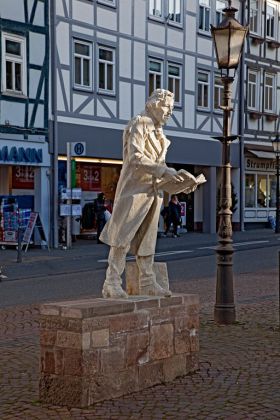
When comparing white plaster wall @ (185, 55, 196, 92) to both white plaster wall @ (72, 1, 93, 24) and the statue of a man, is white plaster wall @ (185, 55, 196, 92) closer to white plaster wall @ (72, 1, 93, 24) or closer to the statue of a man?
white plaster wall @ (72, 1, 93, 24)

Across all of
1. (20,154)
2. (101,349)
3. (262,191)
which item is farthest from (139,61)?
(101,349)

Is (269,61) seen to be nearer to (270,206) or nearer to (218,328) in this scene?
(270,206)

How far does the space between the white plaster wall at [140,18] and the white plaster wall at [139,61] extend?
1.21 feet

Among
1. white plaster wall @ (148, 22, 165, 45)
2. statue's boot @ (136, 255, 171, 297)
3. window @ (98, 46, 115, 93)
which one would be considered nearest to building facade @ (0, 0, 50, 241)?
window @ (98, 46, 115, 93)

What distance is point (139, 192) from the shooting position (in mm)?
6898

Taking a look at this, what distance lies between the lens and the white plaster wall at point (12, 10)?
2189 centimetres

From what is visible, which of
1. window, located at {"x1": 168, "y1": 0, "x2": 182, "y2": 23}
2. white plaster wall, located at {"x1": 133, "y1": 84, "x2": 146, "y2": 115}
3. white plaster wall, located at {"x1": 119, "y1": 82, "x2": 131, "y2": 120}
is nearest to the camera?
white plaster wall, located at {"x1": 119, "y1": 82, "x2": 131, "y2": 120}

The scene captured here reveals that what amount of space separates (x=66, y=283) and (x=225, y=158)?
5.91 meters

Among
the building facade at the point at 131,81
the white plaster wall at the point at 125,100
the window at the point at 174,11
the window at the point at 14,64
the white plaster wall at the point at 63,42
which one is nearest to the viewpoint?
the window at the point at 14,64

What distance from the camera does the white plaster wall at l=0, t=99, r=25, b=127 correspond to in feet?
72.7

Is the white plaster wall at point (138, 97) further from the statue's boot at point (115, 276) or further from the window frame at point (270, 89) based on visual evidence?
the statue's boot at point (115, 276)

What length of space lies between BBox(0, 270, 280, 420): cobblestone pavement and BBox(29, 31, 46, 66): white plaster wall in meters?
13.4

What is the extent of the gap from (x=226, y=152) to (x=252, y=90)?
2476 centimetres

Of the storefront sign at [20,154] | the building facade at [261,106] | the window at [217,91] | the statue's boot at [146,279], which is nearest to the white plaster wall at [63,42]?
the storefront sign at [20,154]
